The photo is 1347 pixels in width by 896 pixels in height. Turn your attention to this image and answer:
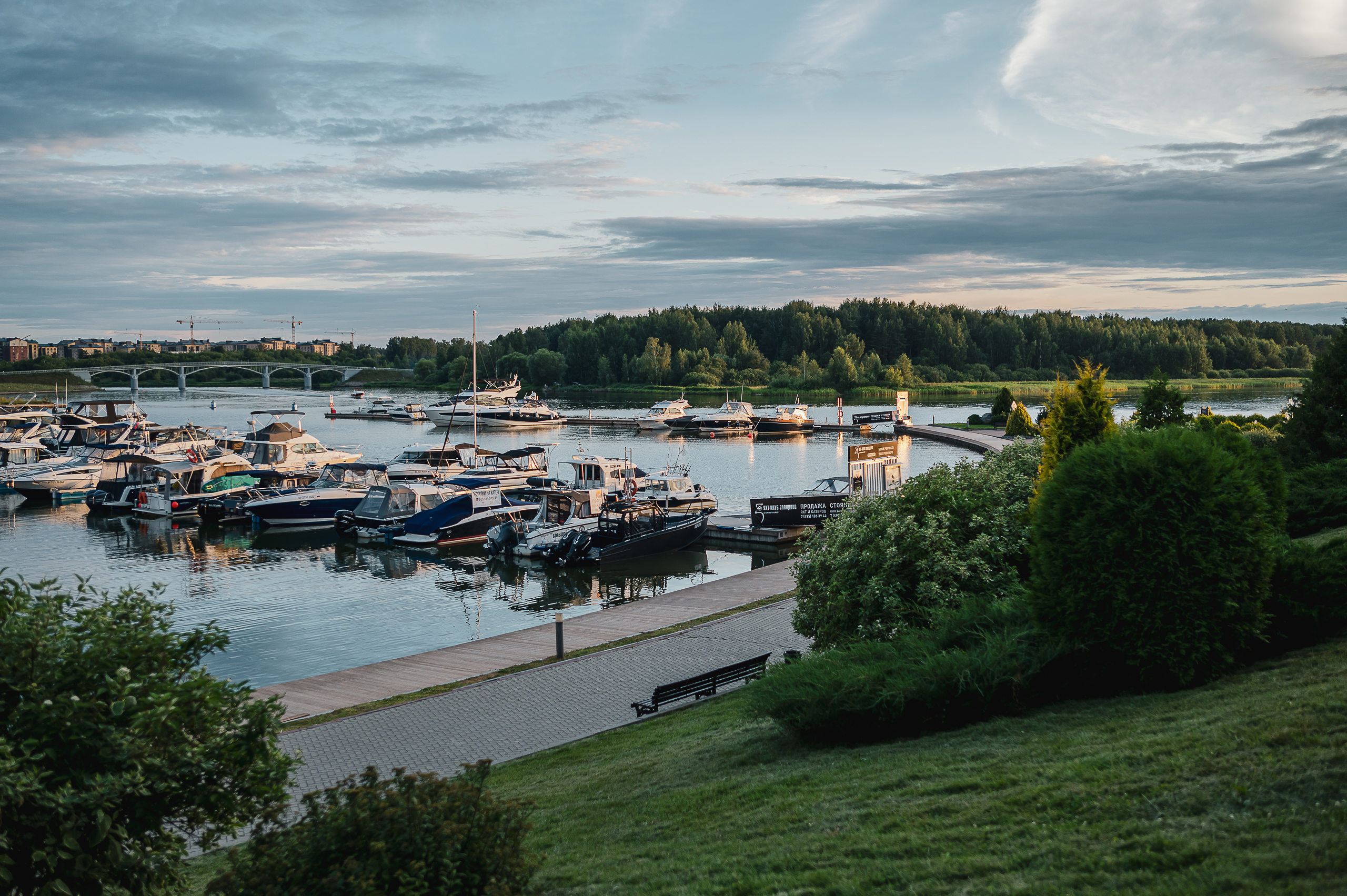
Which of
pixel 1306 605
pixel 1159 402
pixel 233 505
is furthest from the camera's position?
pixel 233 505

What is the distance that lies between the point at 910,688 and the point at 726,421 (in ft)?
278

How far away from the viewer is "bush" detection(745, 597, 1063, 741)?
939 centimetres

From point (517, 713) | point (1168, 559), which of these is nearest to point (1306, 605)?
point (1168, 559)

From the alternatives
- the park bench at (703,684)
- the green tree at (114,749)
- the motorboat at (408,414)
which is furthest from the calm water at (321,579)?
the motorboat at (408,414)

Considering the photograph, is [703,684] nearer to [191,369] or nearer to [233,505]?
[233,505]

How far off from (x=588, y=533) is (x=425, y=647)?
1159 cm

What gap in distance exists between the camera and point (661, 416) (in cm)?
9844

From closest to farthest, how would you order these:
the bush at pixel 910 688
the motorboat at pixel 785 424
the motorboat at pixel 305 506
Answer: the bush at pixel 910 688 < the motorboat at pixel 305 506 < the motorboat at pixel 785 424

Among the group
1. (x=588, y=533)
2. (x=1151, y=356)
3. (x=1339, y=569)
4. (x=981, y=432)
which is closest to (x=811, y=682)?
(x=1339, y=569)

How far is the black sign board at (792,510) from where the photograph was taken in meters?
37.5

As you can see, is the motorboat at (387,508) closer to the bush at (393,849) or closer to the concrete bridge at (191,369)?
the bush at (393,849)

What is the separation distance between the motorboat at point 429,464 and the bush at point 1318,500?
1394 inches

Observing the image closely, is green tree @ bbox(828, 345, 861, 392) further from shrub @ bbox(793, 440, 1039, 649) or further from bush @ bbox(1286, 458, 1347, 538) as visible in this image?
shrub @ bbox(793, 440, 1039, 649)

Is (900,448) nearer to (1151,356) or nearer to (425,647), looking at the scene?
(425,647)
